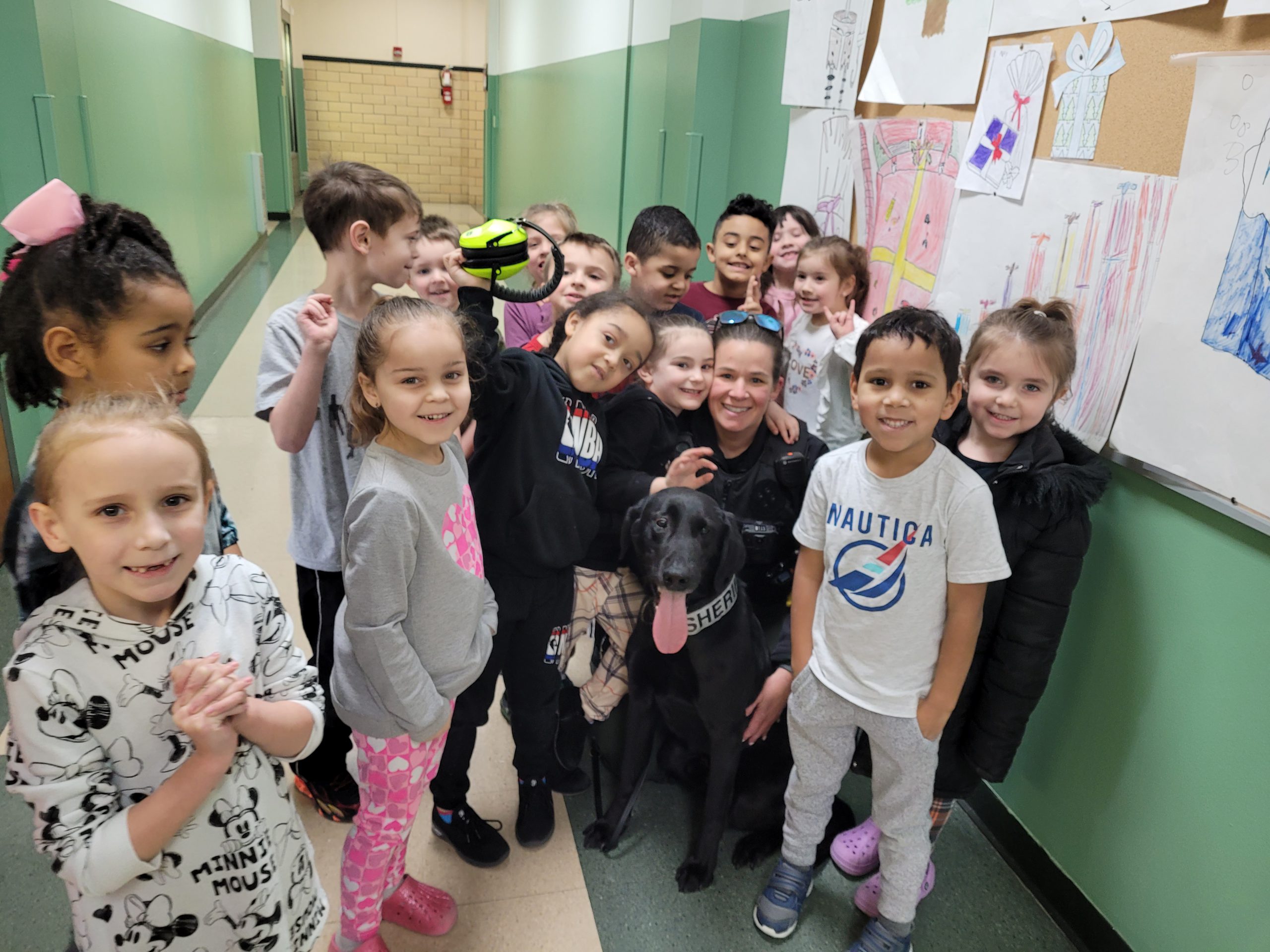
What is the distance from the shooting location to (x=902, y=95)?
8.71 feet

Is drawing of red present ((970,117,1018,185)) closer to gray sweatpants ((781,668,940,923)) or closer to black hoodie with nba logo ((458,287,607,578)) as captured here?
black hoodie with nba logo ((458,287,607,578))

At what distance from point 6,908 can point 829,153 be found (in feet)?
10.7

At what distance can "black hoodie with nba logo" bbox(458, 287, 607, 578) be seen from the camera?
1.69m

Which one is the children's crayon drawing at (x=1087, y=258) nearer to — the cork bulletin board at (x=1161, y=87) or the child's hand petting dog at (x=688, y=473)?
the cork bulletin board at (x=1161, y=87)

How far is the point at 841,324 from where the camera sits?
2.33 metres

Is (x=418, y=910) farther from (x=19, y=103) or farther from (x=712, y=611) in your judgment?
(x=19, y=103)

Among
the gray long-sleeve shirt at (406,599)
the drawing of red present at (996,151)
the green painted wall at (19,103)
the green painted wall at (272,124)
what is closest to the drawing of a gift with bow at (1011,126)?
the drawing of red present at (996,151)

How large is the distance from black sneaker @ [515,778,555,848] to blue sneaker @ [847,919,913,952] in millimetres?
728

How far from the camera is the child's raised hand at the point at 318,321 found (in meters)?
1.56

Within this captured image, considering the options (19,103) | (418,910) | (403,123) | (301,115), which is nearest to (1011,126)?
(418,910)

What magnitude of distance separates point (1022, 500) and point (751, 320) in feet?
2.41

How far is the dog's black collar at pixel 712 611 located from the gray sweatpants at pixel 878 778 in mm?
207

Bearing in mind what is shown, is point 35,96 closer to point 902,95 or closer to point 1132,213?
point 902,95

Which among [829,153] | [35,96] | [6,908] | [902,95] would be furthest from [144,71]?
[6,908]
